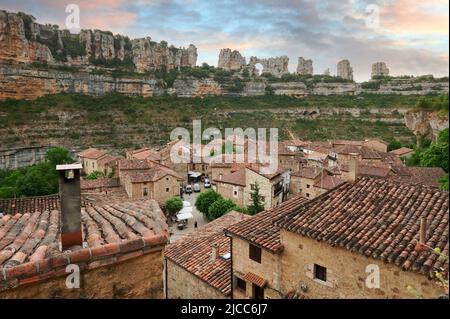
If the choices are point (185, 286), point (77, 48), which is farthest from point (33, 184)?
point (77, 48)

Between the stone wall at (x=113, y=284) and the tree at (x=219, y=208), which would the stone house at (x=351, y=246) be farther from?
the tree at (x=219, y=208)

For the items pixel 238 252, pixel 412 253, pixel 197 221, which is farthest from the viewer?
pixel 197 221

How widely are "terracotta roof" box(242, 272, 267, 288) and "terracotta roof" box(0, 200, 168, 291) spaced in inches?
205

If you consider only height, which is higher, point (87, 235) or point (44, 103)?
point (44, 103)

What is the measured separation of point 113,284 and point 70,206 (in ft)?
4.72

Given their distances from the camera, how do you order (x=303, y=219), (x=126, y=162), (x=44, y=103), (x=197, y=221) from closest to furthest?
(x=303, y=219)
(x=197, y=221)
(x=126, y=162)
(x=44, y=103)

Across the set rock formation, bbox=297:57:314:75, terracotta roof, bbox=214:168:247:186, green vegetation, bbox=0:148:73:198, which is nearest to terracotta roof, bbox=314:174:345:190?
terracotta roof, bbox=214:168:247:186

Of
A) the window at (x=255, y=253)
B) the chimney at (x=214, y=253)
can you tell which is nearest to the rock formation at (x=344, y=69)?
the chimney at (x=214, y=253)

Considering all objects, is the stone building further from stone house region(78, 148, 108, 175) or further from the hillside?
the hillside

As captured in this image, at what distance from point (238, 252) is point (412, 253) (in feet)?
19.3

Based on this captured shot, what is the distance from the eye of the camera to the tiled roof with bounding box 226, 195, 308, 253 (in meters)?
10.3

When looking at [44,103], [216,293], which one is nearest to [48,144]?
[44,103]
